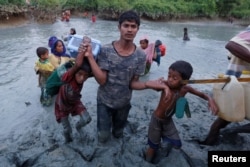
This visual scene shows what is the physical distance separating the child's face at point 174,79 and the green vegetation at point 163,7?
84.8 ft

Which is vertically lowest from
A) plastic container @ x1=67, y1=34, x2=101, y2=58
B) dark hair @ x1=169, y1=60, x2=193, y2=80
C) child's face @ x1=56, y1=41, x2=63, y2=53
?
child's face @ x1=56, y1=41, x2=63, y2=53

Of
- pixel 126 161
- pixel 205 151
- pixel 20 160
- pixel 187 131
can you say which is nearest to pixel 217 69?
pixel 187 131

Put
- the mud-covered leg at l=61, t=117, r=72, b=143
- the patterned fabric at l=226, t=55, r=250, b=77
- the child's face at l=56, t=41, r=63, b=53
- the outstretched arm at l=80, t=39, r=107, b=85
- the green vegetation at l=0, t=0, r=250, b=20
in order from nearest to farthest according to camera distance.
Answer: the outstretched arm at l=80, t=39, r=107, b=85 < the patterned fabric at l=226, t=55, r=250, b=77 < the mud-covered leg at l=61, t=117, r=72, b=143 < the child's face at l=56, t=41, r=63, b=53 < the green vegetation at l=0, t=0, r=250, b=20

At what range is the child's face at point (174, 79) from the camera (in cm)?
319

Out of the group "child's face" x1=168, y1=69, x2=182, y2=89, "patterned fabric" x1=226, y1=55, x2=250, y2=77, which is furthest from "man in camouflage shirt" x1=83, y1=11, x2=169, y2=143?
"patterned fabric" x1=226, y1=55, x2=250, y2=77

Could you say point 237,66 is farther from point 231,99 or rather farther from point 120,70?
point 120,70

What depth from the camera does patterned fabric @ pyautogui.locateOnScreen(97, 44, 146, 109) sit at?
11.1 feet

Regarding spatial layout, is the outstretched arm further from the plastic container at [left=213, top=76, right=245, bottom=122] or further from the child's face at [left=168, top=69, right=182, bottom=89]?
the plastic container at [left=213, top=76, right=245, bottom=122]

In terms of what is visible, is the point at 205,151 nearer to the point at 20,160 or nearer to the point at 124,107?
the point at 124,107

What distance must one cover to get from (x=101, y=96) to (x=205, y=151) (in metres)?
1.62

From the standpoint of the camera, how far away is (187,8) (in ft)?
124

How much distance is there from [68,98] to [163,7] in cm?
3283

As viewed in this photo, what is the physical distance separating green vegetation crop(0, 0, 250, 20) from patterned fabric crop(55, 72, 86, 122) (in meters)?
25.0

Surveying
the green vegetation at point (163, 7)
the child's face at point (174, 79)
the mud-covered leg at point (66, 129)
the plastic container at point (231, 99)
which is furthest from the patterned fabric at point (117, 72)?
the green vegetation at point (163, 7)
